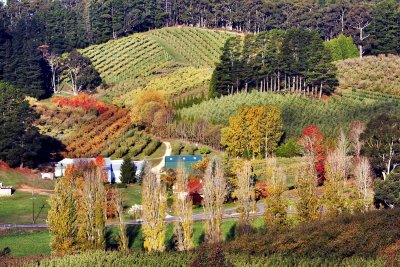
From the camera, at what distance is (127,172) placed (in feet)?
206

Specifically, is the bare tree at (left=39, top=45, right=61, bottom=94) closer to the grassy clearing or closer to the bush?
the grassy clearing

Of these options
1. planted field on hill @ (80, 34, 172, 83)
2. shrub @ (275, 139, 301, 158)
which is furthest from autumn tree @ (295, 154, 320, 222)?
planted field on hill @ (80, 34, 172, 83)

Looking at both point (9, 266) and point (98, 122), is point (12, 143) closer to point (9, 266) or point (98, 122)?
point (98, 122)

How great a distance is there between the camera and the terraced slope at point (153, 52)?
10181 centimetres

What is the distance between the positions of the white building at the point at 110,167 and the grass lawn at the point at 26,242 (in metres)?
14.2

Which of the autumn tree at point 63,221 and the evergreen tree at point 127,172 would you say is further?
the evergreen tree at point 127,172

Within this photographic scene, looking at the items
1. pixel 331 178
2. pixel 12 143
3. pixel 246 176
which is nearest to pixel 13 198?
pixel 12 143

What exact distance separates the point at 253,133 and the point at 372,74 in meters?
26.1

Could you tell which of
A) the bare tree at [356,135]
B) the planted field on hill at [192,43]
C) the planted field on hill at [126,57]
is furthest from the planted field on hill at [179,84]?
the bare tree at [356,135]

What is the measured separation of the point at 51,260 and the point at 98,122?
40871mm

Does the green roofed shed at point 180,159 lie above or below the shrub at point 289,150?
below

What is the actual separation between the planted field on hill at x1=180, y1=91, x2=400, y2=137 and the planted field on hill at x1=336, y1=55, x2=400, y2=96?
236cm

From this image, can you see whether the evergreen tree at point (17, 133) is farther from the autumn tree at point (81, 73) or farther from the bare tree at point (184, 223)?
the autumn tree at point (81, 73)

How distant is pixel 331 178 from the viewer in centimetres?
4700
